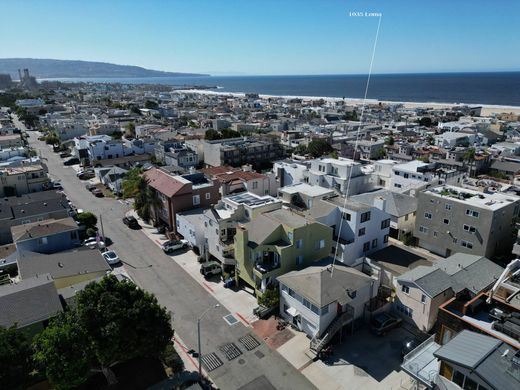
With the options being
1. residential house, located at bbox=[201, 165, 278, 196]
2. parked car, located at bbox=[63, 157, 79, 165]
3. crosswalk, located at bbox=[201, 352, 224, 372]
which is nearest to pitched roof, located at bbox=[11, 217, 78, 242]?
residential house, located at bbox=[201, 165, 278, 196]

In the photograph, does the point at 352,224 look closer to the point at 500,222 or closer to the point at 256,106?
the point at 500,222

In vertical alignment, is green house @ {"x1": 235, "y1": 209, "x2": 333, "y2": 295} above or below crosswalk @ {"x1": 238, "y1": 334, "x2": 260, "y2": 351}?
above

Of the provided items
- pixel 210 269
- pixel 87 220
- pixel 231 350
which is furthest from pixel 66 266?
pixel 231 350

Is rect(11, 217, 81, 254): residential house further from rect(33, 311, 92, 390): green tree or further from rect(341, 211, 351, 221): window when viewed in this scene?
rect(341, 211, 351, 221): window

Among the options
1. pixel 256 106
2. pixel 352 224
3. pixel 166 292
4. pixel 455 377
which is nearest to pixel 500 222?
pixel 352 224

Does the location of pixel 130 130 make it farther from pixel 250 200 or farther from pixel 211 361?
pixel 211 361

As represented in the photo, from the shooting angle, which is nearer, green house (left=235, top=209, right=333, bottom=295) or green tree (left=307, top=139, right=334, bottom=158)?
green house (left=235, top=209, right=333, bottom=295)

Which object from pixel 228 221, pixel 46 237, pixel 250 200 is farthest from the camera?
pixel 250 200
